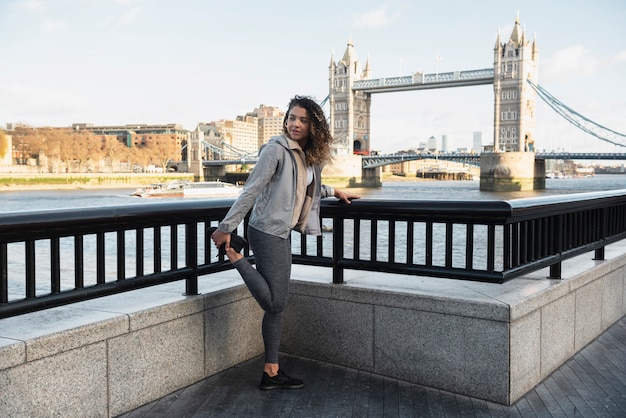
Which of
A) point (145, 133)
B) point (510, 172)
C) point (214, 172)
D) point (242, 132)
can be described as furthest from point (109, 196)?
point (242, 132)

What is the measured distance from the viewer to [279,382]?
2.97m

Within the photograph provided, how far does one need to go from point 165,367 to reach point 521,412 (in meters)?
1.50

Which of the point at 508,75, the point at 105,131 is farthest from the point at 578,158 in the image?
the point at 105,131

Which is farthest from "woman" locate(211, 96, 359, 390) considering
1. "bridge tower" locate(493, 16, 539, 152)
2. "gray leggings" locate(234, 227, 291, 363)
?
"bridge tower" locate(493, 16, 539, 152)

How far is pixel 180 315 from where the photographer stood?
9.70 ft

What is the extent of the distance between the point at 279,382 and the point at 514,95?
78442 mm

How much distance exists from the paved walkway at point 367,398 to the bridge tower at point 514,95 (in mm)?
73810

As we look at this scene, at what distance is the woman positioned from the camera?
2717 millimetres

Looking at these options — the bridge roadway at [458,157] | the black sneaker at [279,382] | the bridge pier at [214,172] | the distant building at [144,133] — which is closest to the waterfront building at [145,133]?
the distant building at [144,133]

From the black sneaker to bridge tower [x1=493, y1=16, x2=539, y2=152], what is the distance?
7418cm

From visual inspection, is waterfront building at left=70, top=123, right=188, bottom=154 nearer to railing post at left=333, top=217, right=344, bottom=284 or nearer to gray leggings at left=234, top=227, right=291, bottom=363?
railing post at left=333, top=217, right=344, bottom=284

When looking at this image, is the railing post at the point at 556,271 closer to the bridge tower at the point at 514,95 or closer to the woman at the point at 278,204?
the woman at the point at 278,204

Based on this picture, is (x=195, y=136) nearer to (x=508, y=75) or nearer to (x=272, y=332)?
(x=508, y=75)

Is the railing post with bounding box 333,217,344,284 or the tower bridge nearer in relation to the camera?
the railing post with bounding box 333,217,344,284
